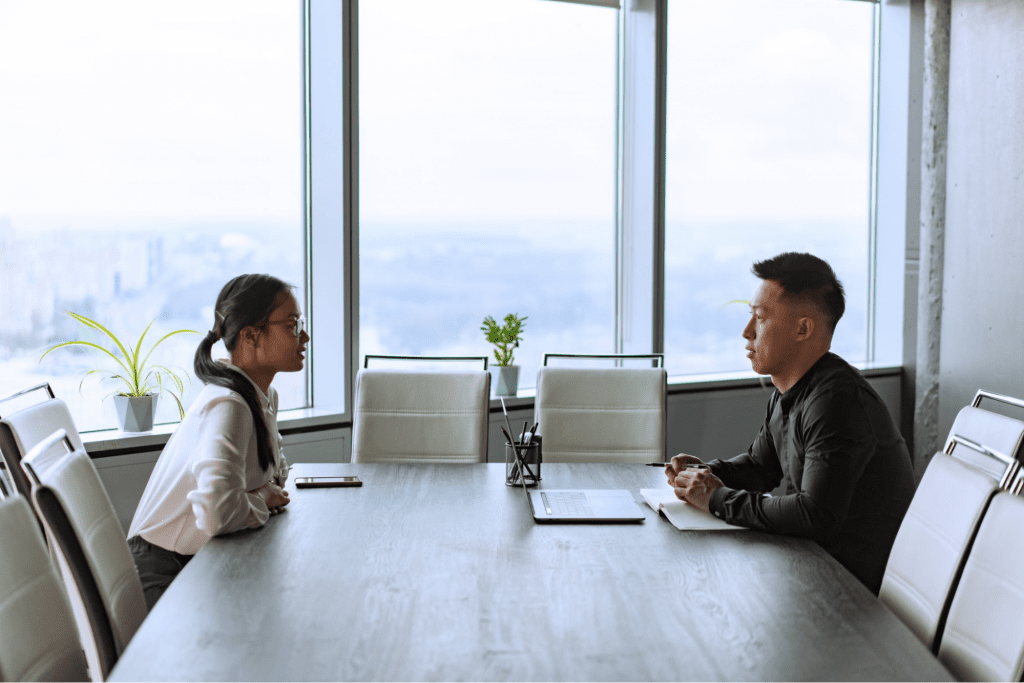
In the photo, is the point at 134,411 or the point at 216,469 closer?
the point at 216,469

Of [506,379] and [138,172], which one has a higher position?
[138,172]

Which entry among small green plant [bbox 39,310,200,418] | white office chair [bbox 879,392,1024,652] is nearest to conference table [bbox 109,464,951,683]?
white office chair [bbox 879,392,1024,652]

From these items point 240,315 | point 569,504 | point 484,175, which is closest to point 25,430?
point 240,315

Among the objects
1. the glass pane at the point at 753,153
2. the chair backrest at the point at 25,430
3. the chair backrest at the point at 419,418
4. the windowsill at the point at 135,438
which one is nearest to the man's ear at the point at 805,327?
the chair backrest at the point at 419,418

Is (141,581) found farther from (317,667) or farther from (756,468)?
(756,468)

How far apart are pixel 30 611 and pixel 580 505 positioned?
4.32ft

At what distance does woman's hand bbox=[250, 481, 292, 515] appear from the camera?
2.21 m

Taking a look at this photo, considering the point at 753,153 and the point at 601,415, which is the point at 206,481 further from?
the point at 753,153

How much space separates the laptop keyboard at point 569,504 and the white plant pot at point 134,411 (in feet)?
6.95

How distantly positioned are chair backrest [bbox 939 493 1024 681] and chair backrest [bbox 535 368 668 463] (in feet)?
6.05

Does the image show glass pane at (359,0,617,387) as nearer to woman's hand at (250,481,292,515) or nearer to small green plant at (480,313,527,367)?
small green plant at (480,313,527,367)

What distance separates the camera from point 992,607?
1.45m

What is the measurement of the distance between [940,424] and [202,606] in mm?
4810

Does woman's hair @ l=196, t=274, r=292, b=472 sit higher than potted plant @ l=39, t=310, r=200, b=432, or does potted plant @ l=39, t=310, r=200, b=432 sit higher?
Answer: woman's hair @ l=196, t=274, r=292, b=472
